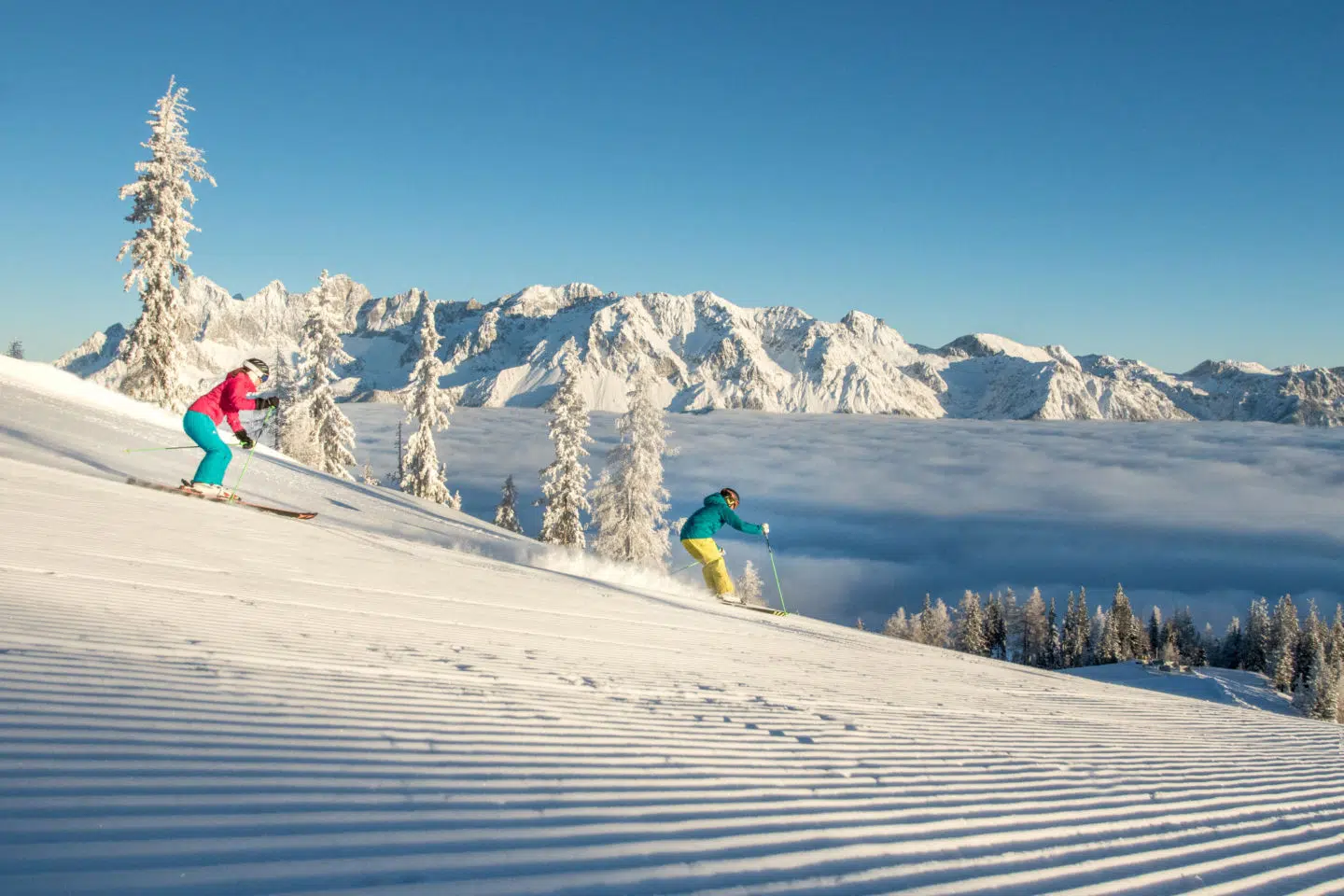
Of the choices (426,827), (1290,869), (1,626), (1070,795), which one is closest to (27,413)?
(1,626)

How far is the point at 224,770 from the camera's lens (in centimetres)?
337

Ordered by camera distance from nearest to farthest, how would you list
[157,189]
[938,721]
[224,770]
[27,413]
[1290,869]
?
[224,770], [1290,869], [938,721], [27,413], [157,189]

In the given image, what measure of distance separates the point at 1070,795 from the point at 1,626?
23.7 ft

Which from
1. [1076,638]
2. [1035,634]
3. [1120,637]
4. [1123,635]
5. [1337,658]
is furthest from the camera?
[1035,634]

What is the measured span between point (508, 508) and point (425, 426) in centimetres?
964

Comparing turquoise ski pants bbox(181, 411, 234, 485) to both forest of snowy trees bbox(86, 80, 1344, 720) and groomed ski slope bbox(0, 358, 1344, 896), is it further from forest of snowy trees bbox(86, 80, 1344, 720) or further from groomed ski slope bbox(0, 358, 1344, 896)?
forest of snowy trees bbox(86, 80, 1344, 720)

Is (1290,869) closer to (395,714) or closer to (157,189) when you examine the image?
(395,714)

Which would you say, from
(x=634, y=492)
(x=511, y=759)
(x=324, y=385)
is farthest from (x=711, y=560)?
(x=324, y=385)

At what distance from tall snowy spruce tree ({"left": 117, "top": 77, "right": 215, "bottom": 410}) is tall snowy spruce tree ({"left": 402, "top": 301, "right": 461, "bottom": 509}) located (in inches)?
522

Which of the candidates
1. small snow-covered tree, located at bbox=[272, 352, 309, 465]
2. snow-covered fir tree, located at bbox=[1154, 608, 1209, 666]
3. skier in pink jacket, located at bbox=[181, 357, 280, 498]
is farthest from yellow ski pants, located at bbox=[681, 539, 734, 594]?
snow-covered fir tree, located at bbox=[1154, 608, 1209, 666]

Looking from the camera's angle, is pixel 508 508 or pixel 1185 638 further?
pixel 1185 638

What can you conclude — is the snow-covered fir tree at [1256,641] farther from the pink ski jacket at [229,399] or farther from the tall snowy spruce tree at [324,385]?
the pink ski jacket at [229,399]

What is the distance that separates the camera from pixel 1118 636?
99.2 meters

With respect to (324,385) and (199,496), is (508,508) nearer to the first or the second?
(324,385)
